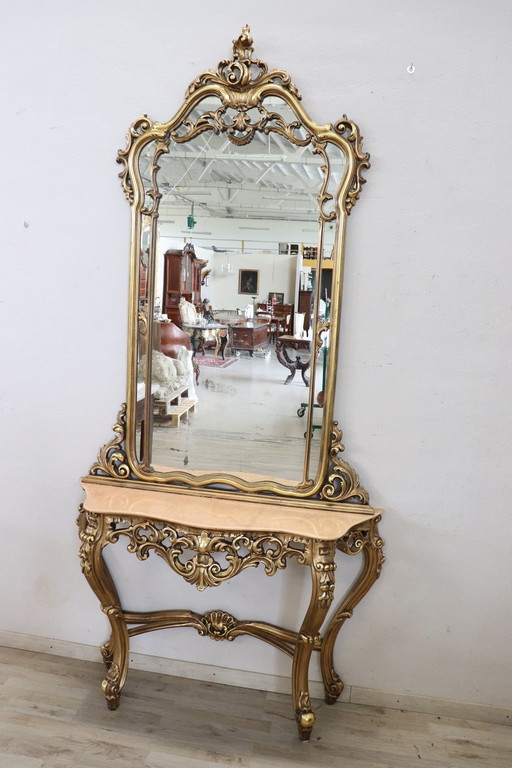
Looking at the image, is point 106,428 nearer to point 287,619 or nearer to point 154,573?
point 154,573

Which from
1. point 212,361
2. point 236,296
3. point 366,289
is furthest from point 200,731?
point 366,289

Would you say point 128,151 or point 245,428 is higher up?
point 128,151

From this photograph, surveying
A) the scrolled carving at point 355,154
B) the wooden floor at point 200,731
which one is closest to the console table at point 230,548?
the wooden floor at point 200,731

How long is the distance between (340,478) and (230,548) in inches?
18.8

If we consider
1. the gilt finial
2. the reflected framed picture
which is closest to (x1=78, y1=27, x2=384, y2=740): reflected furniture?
the gilt finial

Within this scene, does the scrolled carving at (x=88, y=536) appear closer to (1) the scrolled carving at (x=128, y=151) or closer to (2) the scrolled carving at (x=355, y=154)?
(1) the scrolled carving at (x=128, y=151)

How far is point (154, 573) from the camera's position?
2.40 m

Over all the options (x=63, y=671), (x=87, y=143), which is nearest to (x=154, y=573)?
(x=63, y=671)

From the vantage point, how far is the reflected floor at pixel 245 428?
2.14m

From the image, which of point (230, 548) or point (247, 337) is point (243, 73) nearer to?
point (247, 337)

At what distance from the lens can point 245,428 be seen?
219 cm

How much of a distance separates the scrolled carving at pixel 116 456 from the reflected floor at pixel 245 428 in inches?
4.9

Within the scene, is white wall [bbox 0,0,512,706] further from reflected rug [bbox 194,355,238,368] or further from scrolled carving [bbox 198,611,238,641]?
reflected rug [bbox 194,355,238,368]

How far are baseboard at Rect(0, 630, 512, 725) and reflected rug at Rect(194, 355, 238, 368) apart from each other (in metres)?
1.27
